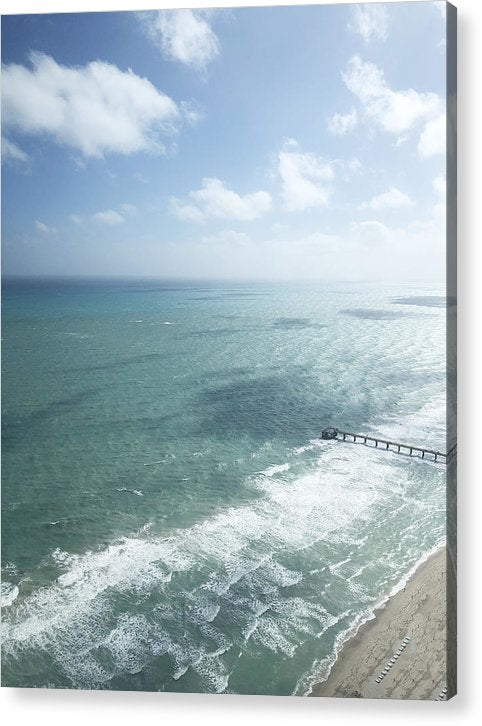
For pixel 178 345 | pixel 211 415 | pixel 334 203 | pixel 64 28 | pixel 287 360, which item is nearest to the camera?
pixel 64 28

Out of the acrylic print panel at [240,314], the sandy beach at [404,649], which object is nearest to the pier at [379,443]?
the acrylic print panel at [240,314]

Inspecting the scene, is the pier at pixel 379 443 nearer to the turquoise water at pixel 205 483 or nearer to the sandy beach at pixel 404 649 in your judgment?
the turquoise water at pixel 205 483

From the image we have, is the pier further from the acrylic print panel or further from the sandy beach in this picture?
the sandy beach

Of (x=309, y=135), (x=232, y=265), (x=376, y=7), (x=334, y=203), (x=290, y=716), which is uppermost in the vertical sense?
(x=376, y=7)

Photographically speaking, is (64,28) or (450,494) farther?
(64,28)

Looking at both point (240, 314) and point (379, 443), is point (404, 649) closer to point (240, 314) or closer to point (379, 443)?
point (379, 443)

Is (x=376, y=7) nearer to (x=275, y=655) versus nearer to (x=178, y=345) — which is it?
(x=178, y=345)

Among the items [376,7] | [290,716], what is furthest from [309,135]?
[290,716]
